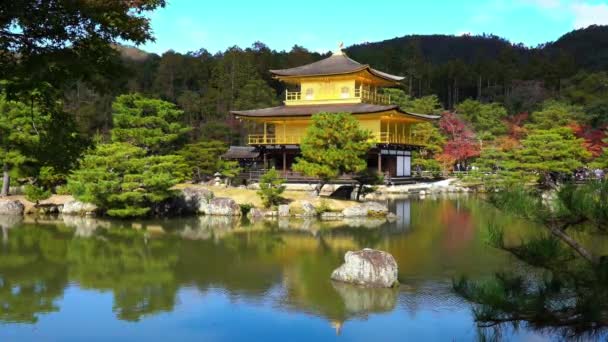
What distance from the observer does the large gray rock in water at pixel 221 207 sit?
18.2 m

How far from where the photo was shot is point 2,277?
9.80 meters

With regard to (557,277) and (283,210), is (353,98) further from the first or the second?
(557,277)

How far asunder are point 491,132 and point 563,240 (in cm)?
3452

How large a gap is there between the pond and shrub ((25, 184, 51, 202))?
2.42 metres

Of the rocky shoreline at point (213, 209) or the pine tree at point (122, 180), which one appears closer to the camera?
the pine tree at point (122, 180)

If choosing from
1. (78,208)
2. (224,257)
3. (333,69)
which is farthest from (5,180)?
(333,69)

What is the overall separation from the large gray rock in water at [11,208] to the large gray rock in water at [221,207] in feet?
18.7

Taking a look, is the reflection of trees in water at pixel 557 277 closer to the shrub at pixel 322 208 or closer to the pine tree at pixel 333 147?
the shrub at pixel 322 208

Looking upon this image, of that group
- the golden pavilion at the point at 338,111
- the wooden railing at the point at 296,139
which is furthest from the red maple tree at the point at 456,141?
the wooden railing at the point at 296,139

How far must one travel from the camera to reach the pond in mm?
7051

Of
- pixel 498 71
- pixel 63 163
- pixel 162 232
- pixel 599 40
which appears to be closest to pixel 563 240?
pixel 63 163

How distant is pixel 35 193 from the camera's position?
1820 cm

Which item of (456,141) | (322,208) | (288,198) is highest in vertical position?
(456,141)

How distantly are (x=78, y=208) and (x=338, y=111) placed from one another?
1284 centimetres
